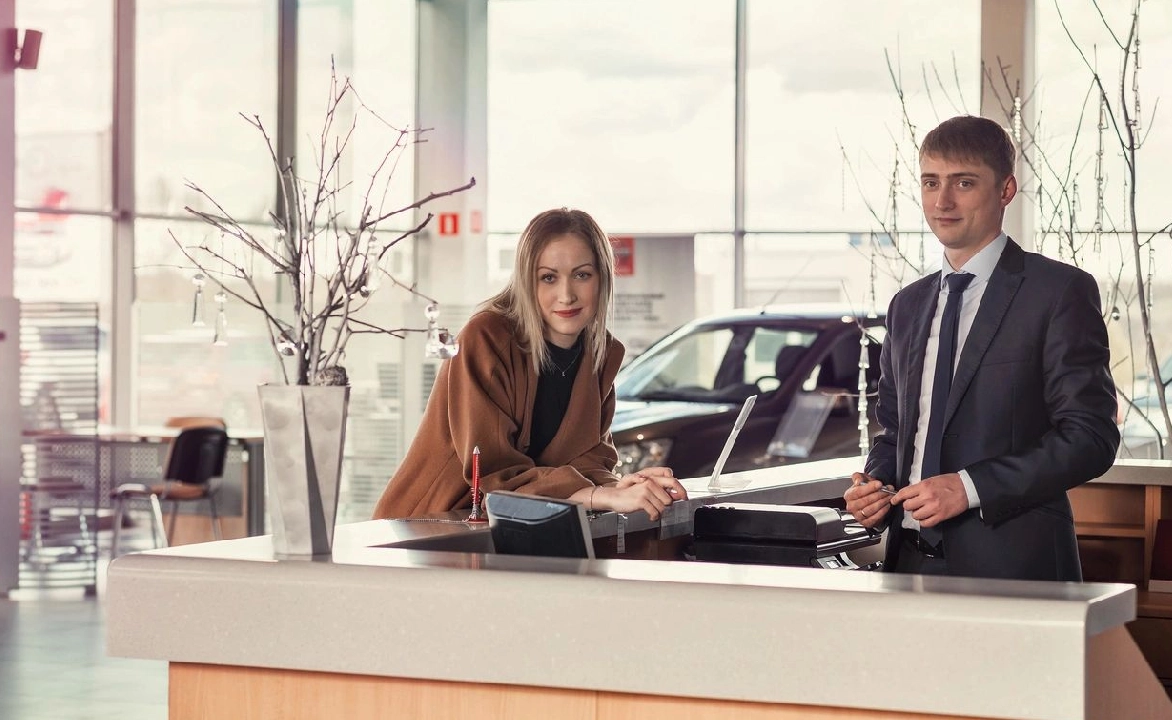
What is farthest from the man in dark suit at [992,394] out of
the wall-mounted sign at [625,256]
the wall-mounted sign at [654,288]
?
the wall-mounted sign at [625,256]

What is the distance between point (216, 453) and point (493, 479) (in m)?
6.83

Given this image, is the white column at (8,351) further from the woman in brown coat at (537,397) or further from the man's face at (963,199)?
the man's face at (963,199)

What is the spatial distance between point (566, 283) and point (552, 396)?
0.24 m

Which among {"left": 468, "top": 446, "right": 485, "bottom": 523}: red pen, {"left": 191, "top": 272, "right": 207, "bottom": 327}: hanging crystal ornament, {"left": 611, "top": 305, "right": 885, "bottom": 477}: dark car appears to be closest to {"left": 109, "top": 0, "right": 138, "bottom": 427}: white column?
{"left": 611, "top": 305, "right": 885, "bottom": 477}: dark car

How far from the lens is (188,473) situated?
30.5 feet

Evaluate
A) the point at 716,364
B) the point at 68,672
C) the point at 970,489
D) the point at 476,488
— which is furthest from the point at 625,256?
the point at 970,489

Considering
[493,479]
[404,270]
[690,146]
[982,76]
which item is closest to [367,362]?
[404,270]

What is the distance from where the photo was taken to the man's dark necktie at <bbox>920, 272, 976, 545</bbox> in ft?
8.97

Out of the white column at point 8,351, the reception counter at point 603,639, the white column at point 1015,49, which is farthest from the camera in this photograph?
the white column at point 1015,49

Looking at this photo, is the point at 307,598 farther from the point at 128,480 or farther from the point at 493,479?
the point at 128,480

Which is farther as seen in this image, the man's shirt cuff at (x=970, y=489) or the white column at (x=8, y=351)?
the white column at (x=8, y=351)

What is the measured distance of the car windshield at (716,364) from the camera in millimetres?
7902

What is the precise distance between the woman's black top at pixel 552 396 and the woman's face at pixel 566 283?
0.07 m

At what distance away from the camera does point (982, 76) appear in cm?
1019
